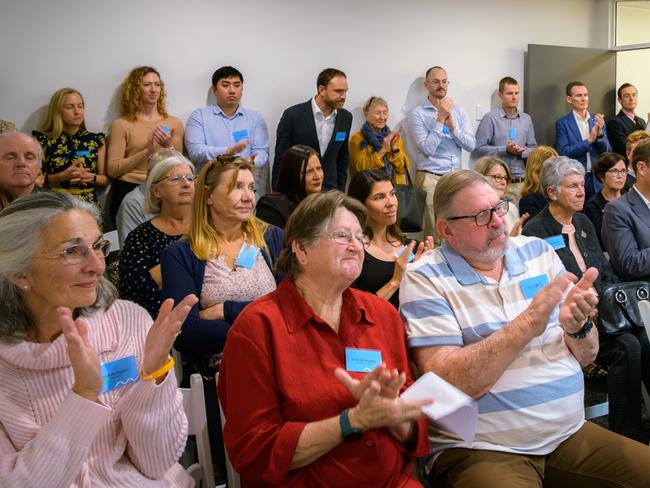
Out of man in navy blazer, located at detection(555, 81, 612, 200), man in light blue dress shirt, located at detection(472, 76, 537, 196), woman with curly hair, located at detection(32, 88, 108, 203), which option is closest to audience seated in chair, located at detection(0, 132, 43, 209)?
woman with curly hair, located at detection(32, 88, 108, 203)

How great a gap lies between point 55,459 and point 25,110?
4311 millimetres

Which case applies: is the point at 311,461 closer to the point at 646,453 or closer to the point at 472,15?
the point at 646,453

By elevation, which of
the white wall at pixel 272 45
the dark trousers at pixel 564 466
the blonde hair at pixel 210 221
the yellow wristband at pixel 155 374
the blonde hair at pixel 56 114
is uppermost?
the white wall at pixel 272 45

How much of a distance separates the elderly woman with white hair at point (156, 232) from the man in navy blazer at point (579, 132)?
526cm

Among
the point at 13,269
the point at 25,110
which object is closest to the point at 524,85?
the point at 25,110

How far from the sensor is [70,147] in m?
4.99

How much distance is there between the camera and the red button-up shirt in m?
1.63

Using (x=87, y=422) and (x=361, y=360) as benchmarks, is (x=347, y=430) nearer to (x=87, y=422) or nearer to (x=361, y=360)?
(x=361, y=360)

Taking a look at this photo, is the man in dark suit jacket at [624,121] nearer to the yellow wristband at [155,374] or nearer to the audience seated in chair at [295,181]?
the audience seated in chair at [295,181]

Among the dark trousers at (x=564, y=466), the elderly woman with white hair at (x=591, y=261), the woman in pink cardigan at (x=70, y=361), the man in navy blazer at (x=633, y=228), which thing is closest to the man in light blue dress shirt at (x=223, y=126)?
the elderly woman with white hair at (x=591, y=261)

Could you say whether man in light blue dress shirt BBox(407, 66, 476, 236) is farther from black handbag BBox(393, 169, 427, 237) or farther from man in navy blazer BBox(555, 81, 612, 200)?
black handbag BBox(393, 169, 427, 237)

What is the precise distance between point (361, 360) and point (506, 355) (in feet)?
1.33

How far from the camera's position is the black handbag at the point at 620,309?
303 centimetres

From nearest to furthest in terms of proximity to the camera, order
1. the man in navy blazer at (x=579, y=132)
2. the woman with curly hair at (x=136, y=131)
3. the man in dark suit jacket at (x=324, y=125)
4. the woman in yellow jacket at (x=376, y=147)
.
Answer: the woman with curly hair at (x=136, y=131) → the man in dark suit jacket at (x=324, y=125) → the woman in yellow jacket at (x=376, y=147) → the man in navy blazer at (x=579, y=132)
